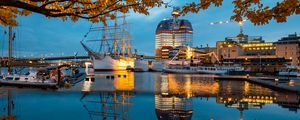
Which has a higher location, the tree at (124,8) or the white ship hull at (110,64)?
the tree at (124,8)

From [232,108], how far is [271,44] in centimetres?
15575

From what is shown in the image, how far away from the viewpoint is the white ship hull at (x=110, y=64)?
389 ft

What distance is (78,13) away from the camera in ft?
24.0

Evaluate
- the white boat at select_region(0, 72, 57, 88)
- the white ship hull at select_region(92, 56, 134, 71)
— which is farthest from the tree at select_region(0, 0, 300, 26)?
the white ship hull at select_region(92, 56, 134, 71)

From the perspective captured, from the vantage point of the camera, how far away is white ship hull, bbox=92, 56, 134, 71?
118 meters

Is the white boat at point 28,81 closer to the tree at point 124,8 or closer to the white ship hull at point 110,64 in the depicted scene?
the tree at point 124,8

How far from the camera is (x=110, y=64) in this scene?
401 feet

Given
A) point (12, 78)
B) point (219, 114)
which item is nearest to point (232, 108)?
point (219, 114)

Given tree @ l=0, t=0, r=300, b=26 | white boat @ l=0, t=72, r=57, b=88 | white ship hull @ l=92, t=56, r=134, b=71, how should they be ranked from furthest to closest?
white ship hull @ l=92, t=56, r=134, b=71 → white boat @ l=0, t=72, r=57, b=88 → tree @ l=0, t=0, r=300, b=26

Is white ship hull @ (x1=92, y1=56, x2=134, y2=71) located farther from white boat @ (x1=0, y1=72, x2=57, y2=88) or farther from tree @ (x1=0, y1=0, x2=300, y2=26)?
tree @ (x1=0, y1=0, x2=300, y2=26)

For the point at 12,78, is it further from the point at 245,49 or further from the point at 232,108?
the point at 245,49

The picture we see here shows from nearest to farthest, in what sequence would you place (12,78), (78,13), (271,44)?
(78,13), (12,78), (271,44)

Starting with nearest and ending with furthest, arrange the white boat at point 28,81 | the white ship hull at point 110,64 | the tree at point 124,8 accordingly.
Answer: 1. the tree at point 124,8
2. the white boat at point 28,81
3. the white ship hull at point 110,64

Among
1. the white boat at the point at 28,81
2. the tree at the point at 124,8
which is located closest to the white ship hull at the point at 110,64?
the white boat at the point at 28,81
